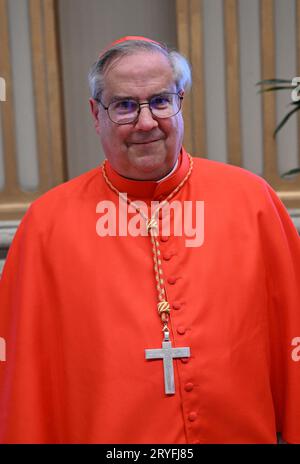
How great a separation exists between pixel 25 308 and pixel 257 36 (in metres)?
1.97

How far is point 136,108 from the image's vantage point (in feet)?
5.71

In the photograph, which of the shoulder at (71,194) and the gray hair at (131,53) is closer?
the gray hair at (131,53)

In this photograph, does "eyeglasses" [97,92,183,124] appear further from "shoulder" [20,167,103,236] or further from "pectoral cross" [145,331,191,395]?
"pectoral cross" [145,331,191,395]

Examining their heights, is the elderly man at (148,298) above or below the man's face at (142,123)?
below

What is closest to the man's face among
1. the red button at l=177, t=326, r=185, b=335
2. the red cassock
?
the red cassock

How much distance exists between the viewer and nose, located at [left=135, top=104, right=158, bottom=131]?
67.4 inches

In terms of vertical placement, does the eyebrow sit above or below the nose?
above

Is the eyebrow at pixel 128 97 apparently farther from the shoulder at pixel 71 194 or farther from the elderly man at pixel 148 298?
the shoulder at pixel 71 194

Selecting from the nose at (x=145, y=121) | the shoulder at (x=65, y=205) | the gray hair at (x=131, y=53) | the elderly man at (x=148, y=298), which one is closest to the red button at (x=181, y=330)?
the elderly man at (x=148, y=298)

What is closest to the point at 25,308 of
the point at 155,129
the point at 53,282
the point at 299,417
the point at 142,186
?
the point at 53,282

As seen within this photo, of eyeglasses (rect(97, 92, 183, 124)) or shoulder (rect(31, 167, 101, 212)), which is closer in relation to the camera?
eyeglasses (rect(97, 92, 183, 124))

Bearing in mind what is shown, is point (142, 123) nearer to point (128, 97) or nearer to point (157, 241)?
point (128, 97)

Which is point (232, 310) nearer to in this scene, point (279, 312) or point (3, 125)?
point (279, 312)

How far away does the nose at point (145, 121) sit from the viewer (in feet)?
5.61
